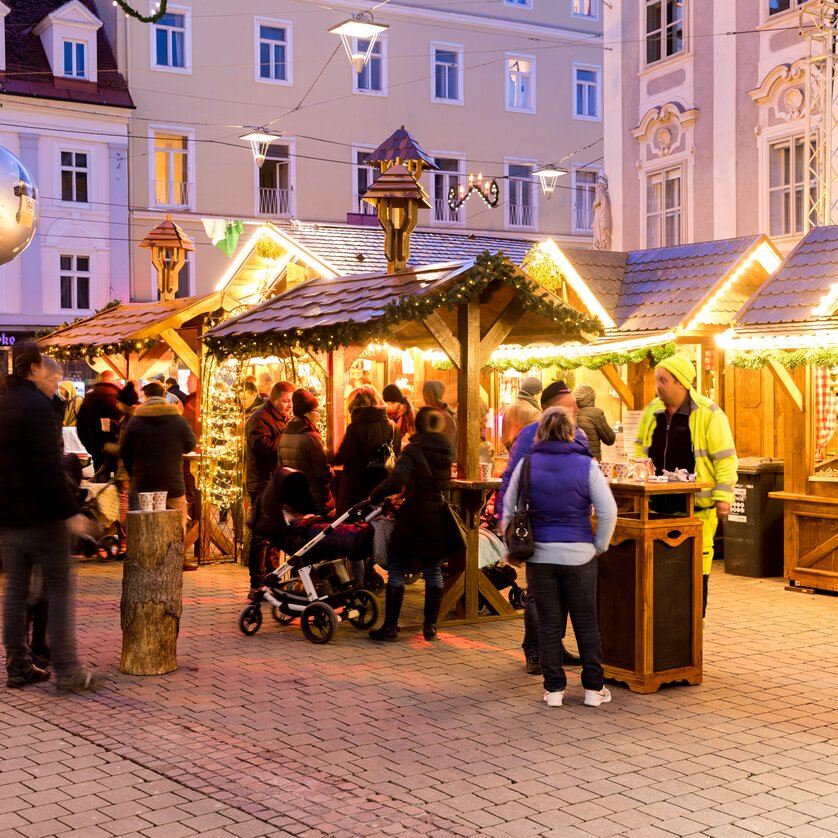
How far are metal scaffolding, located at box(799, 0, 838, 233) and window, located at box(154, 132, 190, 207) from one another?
18.8 metres

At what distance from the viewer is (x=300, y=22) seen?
3338 cm

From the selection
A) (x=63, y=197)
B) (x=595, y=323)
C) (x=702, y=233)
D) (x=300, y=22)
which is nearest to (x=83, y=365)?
(x=63, y=197)

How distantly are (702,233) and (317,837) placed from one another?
1687cm

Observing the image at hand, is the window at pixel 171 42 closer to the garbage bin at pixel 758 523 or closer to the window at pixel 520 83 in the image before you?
the window at pixel 520 83

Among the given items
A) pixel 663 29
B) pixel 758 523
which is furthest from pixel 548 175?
pixel 758 523

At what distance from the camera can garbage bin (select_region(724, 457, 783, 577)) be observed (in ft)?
39.4

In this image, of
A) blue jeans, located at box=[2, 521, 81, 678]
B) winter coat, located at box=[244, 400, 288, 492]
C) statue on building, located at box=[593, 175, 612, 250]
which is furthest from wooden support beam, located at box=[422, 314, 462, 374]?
statue on building, located at box=[593, 175, 612, 250]

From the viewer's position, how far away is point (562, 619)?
6945 millimetres

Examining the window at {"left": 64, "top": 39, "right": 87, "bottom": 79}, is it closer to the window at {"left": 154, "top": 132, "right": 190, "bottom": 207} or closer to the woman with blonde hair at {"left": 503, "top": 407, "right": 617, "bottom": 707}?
the window at {"left": 154, "top": 132, "right": 190, "bottom": 207}

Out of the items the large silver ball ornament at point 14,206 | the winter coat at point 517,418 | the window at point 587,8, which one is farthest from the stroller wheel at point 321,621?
the window at point 587,8

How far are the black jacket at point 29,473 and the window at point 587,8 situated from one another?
34471mm

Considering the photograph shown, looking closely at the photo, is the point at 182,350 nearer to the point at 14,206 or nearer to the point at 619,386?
the point at 619,386

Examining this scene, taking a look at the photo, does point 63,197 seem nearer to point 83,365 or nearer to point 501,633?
point 83,365

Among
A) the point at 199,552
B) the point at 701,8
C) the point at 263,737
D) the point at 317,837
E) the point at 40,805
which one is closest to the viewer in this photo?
the point at 317,837
